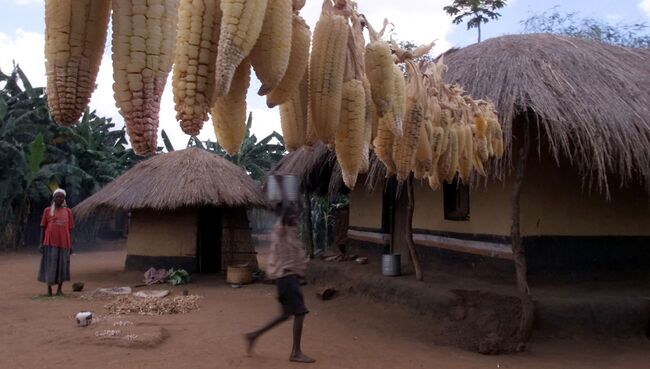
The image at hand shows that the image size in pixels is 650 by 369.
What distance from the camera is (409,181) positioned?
861 centimetres

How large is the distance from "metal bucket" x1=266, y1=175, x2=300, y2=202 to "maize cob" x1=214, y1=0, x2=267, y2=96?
4417mm

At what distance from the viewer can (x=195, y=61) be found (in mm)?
1380

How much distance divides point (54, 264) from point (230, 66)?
10243 mm

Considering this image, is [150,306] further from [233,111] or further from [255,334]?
[233,111]

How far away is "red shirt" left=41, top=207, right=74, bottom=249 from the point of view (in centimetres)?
1011

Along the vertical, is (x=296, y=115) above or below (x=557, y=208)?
above

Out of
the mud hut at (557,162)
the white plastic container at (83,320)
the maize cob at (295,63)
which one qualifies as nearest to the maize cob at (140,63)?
the maize cob at (295,63)

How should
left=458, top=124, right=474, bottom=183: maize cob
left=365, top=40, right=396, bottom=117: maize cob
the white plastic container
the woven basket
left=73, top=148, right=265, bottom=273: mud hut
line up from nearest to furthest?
left=365, top=40, right=396, bottom=117: maize cob → left=458, top=124, right=474, bottom=183: maize cob → the white plastic container → the woven basket → left=73, top=148, right=265, bottom=273: mud hut

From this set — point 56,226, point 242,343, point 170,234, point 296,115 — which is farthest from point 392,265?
point 296,115

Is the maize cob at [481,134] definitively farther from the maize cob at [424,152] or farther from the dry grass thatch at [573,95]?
the dry grass thatch at [573,95]

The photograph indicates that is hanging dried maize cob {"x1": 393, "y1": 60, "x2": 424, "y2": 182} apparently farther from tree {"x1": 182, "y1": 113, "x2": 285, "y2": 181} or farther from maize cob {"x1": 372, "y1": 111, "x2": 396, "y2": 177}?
tree {"x1": 182, "y1": 113, "x2": 285, "y2": 181}

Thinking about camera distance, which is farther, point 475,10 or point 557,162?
point 475,10

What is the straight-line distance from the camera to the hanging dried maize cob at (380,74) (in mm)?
2168

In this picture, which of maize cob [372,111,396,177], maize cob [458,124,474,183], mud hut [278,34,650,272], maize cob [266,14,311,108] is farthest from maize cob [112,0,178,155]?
mud hut [278,34,650,272]
